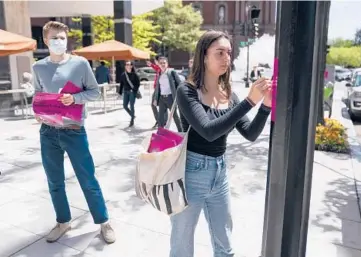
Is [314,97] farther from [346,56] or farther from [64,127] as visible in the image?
[346,56]

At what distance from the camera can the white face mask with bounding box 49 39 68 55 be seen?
10.1ft

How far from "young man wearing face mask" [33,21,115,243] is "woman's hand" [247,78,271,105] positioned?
1.81 meters

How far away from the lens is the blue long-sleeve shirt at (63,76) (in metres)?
3.08

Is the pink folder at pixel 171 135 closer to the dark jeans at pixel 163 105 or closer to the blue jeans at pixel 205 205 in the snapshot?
the blue jeans at pixel 205 205

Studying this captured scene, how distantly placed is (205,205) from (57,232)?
1815mm

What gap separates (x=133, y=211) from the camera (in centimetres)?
411

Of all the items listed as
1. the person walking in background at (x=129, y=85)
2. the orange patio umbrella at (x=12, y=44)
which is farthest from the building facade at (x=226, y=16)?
the orange patio umbrella at (x=12, y=44)

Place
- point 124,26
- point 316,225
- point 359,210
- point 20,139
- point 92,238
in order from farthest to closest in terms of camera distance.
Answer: point 124,26 → point 20,139 → point 359,210 → point 316,225 → point 92,238

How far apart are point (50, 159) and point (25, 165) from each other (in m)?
3.06

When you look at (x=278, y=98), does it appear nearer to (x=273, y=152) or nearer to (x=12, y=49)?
(x=273, y=152)

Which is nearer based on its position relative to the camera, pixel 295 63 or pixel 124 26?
pixel 295 63

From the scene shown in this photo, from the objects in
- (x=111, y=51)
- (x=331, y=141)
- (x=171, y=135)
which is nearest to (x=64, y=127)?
(x=171, y=135)

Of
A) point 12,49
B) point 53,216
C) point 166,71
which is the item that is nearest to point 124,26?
point 166,71

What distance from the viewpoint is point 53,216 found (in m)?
3.95
